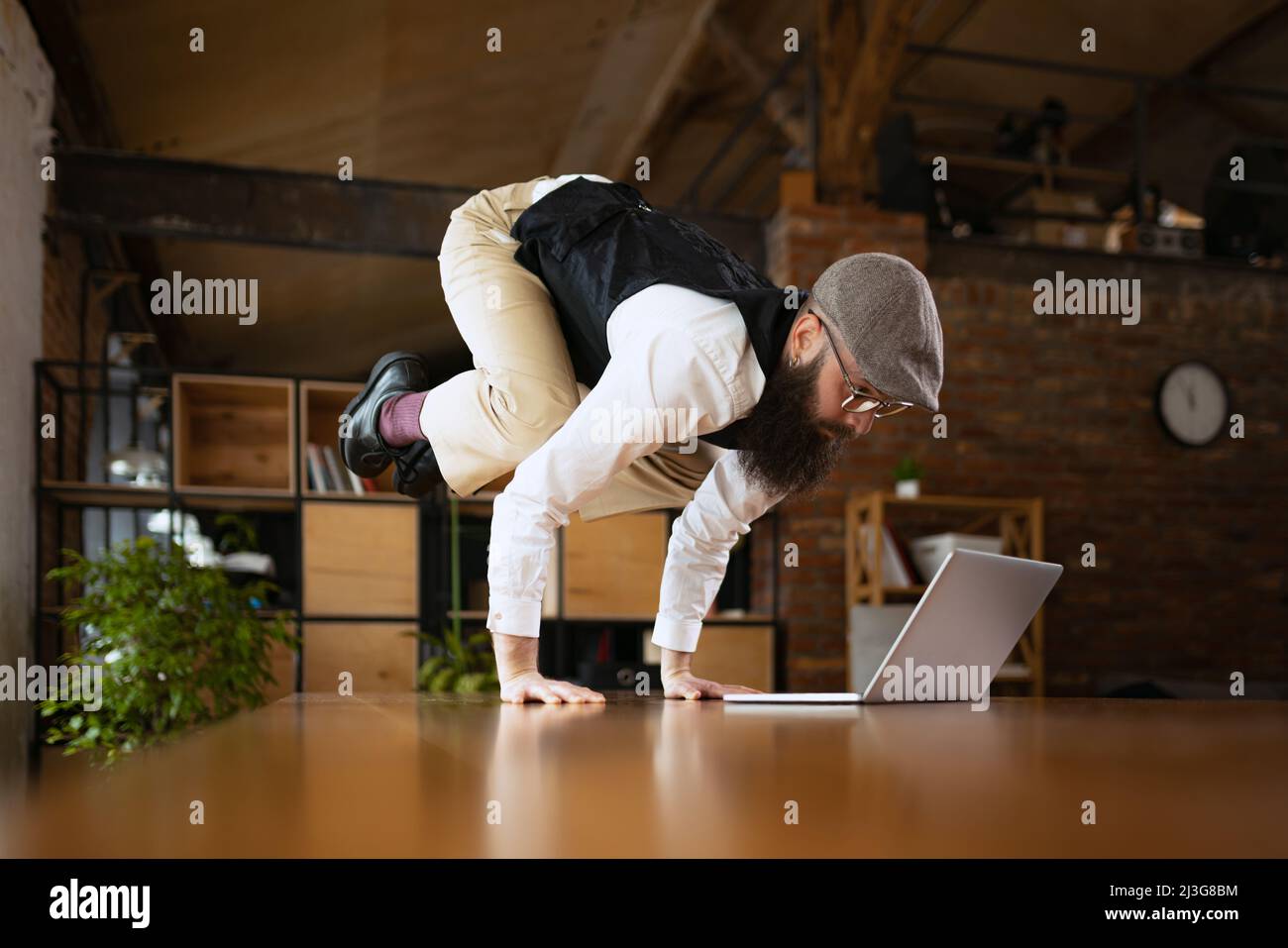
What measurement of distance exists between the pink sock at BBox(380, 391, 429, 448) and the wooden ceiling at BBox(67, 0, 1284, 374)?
104 inches

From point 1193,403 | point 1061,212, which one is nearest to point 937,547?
point 1193,403

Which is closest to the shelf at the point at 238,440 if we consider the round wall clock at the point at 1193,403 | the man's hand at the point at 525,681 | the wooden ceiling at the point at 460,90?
the wooden ceiling at the point at 460,90

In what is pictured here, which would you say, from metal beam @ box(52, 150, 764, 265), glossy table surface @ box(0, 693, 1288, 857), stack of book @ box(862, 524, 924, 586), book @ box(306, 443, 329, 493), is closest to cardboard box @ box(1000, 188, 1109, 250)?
stack of book @ box(862, 524, 924, 586)

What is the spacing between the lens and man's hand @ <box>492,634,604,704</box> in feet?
5.15

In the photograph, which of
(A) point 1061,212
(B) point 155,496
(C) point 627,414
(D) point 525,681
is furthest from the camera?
(A) point 1061,212

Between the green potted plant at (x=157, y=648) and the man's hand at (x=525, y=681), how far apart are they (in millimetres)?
2226

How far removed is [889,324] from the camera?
4.82 feet

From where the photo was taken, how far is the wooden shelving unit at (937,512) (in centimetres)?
459

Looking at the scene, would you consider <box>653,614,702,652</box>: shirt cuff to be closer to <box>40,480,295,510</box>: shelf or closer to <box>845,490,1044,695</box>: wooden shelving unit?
<box>845,490,1044,695</box>: wooden shelving unit

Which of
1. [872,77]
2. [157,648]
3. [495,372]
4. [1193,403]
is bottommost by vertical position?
[157,648]

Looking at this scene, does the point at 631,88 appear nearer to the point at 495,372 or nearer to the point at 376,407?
the point at 376,407

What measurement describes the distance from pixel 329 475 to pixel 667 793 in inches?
173

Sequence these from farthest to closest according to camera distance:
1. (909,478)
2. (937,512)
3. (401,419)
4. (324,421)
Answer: (324,421) → (937,512) → (909,478) → (401,419)
